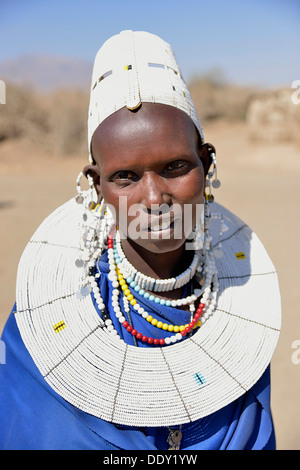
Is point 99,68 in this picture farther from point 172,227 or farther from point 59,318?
point 59,318

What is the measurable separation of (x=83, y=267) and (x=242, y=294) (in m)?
0.71

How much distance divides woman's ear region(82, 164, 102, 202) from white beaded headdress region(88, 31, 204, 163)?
12 cm

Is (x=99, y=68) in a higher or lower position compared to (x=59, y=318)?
higher

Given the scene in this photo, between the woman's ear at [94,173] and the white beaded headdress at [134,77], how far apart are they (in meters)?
0.12

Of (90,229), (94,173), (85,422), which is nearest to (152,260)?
(90,229)

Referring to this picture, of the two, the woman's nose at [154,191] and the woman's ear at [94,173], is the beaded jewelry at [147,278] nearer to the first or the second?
the woman's ear at [94,173]

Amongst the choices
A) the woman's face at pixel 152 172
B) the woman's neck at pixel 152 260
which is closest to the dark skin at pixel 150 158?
the woman's face at pixel 152 172

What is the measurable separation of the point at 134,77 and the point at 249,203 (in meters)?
8.47

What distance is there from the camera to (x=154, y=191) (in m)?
1.48

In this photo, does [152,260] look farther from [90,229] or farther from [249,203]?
[249,203]

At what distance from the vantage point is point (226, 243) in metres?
2.19

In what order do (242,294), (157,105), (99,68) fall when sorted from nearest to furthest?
(157,105)
(99,68)
(242,294)

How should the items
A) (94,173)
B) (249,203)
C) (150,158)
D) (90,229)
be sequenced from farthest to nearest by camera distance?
(249,203) → (90,229) → (94,173) → (150,158)

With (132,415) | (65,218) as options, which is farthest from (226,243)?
(132,415)
